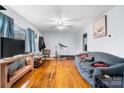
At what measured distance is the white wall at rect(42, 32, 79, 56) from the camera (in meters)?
11.5

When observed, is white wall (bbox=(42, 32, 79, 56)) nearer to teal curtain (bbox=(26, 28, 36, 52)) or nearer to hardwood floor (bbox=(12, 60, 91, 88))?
teal curtain (bbox=(26, 28, 36, 52))

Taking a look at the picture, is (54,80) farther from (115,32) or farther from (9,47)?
(115,32)

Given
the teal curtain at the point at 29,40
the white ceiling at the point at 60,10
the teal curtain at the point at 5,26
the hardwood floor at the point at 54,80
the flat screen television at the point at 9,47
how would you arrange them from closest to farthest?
the flat screen television at the point at 9,47 < the hardwood floor at the point at 54,80 < the teal curtain at the point at 5,26 < the white ceiling at the point at 60,10 < the teal curtain at the point at 29,40

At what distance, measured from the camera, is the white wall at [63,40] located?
11.5 metres

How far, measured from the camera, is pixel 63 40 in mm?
11555

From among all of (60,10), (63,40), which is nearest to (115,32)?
(60,10)

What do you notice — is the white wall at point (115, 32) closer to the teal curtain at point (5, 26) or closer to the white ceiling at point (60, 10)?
the white ceiling at point (60, 10)

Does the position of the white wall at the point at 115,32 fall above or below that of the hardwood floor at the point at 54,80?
above

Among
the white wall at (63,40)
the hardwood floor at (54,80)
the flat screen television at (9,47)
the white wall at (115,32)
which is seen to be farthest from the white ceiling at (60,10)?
the white wall at (63,40)

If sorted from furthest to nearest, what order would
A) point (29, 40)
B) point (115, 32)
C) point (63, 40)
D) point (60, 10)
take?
point (63, 40) < point (29, 40) < point (60, 10) < point (115, 32)

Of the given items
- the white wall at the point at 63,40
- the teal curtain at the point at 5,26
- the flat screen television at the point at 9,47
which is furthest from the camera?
the white wall at the point at 63,40
